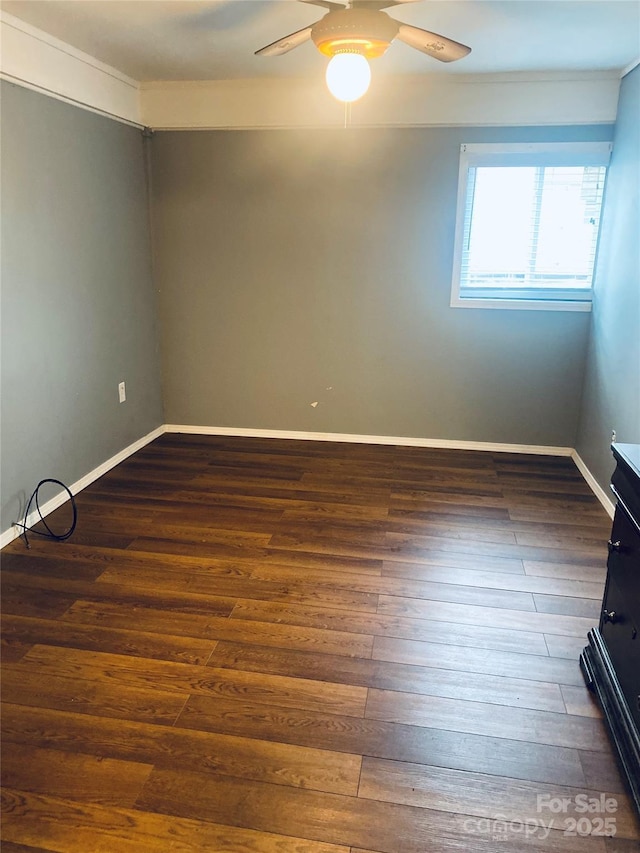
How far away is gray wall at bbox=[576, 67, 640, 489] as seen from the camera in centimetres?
309

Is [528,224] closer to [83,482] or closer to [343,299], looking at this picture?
[343,299]

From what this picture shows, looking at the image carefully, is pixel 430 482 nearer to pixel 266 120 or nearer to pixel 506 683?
pixel 506 683

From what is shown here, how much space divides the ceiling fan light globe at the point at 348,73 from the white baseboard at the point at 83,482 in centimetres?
244

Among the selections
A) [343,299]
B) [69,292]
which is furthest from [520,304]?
[69,292]

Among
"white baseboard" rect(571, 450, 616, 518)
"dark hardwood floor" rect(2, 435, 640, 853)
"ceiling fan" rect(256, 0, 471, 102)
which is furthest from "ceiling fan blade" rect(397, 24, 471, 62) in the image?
"white baseboard" rect(571, 450, 616, 518)

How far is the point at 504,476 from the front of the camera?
12.3ft

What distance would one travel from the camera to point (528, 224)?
150 inches

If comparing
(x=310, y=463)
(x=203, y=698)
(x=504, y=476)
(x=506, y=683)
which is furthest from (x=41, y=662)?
(x=504, y=476)

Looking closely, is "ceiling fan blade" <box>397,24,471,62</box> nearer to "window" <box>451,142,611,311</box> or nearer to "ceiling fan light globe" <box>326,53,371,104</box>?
"ceiling fan light globe" <box>326,53,371,104</box>

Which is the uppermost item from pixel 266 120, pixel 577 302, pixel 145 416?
pixel 266 120

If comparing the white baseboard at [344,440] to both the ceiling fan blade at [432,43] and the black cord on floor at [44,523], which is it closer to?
the black cord on floor at [44,523]

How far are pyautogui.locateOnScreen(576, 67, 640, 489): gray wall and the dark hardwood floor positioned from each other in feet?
1.60

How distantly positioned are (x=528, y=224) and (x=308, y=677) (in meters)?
3.10

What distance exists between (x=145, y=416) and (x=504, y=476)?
97.4 inches
